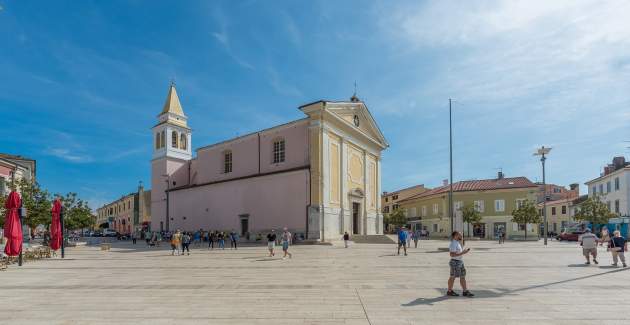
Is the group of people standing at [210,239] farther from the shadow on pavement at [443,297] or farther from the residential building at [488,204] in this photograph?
the residential building at [488,204]

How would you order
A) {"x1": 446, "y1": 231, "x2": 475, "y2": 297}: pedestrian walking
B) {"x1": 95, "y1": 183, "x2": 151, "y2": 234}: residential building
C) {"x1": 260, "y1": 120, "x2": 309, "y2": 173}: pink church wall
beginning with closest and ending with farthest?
{"x1": 446, "y1": 231, "x2": 475, "y2": 297}: pedestrian walking
{"x1": 260, "y1": 120, "x2": 309, "y2": 173}: pink church wall
{"x1": 95, "y1": 183, "x2": 151, "y2": 234}: residential building

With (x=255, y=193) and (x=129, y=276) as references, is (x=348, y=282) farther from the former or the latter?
(x=255, y=193)

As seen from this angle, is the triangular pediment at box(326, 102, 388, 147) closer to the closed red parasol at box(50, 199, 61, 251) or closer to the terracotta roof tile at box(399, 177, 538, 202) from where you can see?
the terracotta roof tile at box(399, 177, 538, 202)

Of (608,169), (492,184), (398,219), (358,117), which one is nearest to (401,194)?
(398,219)

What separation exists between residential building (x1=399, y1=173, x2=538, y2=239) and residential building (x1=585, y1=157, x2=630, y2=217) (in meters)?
7.74

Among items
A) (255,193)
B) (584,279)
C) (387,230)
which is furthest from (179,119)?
(584,279)

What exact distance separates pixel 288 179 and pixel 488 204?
30828mm

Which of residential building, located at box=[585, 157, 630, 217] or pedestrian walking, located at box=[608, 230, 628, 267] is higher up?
residential building, located at box=[585, 157, 630, 217]

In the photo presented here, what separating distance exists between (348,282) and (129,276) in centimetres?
700

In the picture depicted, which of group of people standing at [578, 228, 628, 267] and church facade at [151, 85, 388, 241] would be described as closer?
group of people standing at [578, 228, 628, 267]

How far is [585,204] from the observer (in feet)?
136

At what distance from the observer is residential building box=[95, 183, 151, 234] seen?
70.3 metres

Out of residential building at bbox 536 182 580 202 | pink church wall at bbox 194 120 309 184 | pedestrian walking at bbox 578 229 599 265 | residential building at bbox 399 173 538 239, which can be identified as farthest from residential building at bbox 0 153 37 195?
residential building at bbox 536 182 580 202

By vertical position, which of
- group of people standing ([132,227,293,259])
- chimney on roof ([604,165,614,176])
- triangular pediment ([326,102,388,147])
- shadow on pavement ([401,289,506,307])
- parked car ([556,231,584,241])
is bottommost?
parked car ([556,231,584,241])
